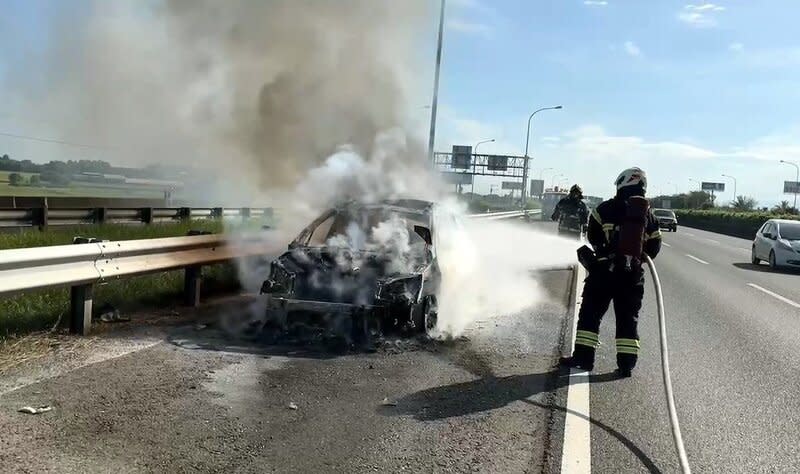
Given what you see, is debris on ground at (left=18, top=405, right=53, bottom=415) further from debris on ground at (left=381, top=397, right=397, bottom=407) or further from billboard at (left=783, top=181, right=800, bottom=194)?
billboard at (left=783, top=181, right=800, bottom=194)

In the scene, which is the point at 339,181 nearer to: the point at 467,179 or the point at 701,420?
the point at 701,420

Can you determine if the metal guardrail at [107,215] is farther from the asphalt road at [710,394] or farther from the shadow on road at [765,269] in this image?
the shadow on road at [765,269]

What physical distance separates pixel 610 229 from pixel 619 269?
0.36 metres

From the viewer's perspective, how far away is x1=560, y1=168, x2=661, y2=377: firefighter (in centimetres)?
593

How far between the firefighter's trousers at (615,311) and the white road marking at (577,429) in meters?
0.26

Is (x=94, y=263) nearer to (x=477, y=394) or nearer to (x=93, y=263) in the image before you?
(x=93, y=263)

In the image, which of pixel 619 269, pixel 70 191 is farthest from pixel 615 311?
pixel 70 191

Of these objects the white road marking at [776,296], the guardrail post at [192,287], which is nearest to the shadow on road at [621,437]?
the guardrail post at [192,287]

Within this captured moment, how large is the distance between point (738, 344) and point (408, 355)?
395cm

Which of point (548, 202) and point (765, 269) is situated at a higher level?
point (548, 202)

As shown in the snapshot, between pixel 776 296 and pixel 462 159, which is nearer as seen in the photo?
pixel 776 296

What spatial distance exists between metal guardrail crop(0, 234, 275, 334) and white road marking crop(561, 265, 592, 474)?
4.01m

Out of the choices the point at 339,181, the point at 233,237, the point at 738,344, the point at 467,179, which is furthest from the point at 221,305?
the point at 467,179

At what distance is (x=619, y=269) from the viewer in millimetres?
5957
